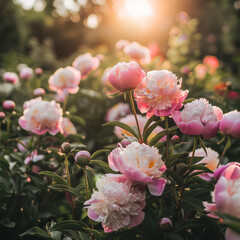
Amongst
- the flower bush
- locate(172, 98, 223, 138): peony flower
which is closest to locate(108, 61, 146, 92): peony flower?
the flower bush

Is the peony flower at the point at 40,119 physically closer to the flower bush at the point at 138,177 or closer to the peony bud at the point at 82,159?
the flower bush at the point at 138,177

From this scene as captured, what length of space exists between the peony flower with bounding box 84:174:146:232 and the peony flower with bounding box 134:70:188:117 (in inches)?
7.6

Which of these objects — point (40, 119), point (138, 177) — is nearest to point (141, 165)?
point (138, 177)

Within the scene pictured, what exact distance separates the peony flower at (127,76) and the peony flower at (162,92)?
0.02 m

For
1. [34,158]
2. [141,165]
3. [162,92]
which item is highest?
[162,92]

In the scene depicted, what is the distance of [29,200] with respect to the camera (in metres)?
1.05

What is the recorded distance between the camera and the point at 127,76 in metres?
0.67

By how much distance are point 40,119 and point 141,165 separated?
56 centimetres

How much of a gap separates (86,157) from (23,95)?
1.40m

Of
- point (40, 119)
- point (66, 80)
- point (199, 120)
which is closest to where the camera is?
point (199, 120)

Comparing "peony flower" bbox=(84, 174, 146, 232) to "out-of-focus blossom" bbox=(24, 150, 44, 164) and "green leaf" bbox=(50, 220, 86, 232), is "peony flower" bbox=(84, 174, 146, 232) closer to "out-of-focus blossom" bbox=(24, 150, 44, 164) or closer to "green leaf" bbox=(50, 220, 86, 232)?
"green leaf" bbox=(50, 220, 86, 232)

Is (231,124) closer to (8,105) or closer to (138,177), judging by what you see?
(138,177)

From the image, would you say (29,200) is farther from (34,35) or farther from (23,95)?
(34,35)

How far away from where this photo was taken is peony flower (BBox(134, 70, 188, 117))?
26.3 inches
